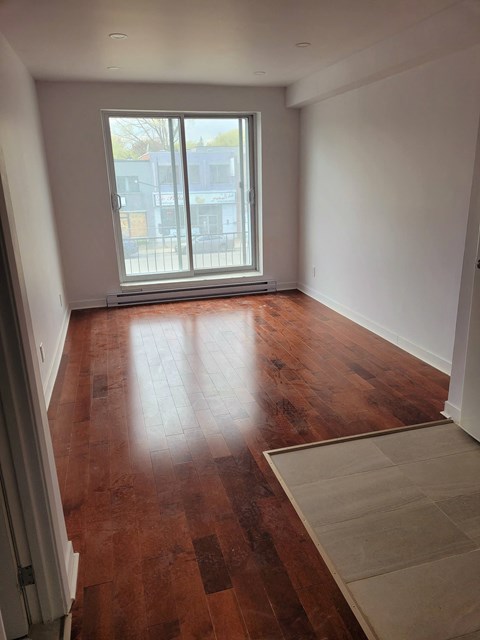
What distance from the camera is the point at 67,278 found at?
5.28 metres

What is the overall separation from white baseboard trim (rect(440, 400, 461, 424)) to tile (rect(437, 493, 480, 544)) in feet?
2.15

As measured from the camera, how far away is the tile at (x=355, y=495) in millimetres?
2016

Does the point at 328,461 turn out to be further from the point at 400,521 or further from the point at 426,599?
the point at 426,599

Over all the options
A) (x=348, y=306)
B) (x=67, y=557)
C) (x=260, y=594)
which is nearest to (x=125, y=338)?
(x=348, y=306)

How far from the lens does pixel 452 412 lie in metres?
2.75

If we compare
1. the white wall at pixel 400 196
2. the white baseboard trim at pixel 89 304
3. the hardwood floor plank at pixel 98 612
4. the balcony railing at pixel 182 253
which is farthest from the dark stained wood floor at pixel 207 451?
the balcony railing at pixel 182 253

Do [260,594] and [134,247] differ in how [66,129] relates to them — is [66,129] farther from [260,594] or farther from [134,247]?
[260,594]

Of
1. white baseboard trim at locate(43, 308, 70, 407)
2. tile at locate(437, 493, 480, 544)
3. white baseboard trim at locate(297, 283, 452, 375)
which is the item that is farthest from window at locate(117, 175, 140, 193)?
tile at locate(437, 493, 480, 544)

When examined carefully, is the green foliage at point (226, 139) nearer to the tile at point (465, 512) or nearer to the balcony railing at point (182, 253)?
the balcony railing at point (182, 253)

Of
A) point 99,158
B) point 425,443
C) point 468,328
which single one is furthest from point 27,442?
point 99,158

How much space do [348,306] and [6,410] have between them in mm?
3950

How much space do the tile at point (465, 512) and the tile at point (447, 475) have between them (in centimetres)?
3

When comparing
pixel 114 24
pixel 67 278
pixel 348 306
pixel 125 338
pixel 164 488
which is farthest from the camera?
pixel 67 278

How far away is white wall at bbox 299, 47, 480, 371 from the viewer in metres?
3.18
